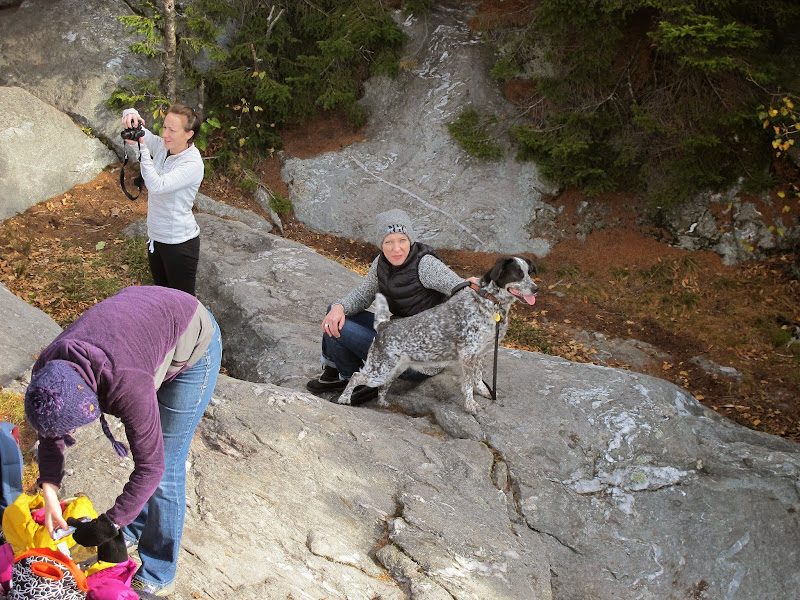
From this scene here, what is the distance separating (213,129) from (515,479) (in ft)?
32.5

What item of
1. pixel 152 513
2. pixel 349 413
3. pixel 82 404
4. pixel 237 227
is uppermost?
pixel 82 404

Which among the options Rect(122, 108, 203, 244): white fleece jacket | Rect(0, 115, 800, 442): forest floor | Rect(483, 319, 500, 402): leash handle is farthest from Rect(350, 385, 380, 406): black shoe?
Rect(0, 115, 800, 442): forest floor

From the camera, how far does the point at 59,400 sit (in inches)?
95.7

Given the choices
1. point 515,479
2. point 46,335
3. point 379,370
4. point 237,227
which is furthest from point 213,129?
point 515,479

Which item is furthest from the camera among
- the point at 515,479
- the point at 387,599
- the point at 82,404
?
the point at 515,479

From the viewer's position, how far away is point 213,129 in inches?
496

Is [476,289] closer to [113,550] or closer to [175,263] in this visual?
[175,263]

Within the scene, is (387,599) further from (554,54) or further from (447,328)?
(554,54)

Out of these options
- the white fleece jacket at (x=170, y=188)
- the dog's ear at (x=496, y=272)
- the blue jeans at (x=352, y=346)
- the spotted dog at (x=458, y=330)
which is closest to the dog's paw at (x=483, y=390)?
the spotted dog at (x=458, y=330)

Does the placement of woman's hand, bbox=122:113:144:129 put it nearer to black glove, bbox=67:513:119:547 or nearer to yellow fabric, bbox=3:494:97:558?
yellow fabric, bbox=3:494:97:558

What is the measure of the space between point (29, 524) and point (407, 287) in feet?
10.7

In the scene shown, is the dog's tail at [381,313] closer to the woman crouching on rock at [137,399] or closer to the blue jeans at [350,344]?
the blue jeans at [350,344]

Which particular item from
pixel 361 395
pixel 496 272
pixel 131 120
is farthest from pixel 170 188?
pixel 496 272

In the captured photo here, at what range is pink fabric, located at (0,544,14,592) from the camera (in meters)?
3.04
